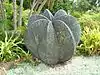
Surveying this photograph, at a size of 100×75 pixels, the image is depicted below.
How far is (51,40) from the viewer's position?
5391 mm

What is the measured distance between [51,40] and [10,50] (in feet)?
3.60

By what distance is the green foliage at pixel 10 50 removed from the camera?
579 cm

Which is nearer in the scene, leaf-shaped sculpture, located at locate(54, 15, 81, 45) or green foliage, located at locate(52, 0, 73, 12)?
leaf-shaped sculpture, located at locate(54, 15, 81, 45)

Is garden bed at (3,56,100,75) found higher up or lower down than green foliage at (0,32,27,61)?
lower down

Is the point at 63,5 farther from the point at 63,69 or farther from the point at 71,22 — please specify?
the point at 63,69

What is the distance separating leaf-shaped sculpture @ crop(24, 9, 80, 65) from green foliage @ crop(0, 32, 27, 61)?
0.41 m

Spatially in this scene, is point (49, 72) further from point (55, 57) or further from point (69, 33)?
point (69, 33)

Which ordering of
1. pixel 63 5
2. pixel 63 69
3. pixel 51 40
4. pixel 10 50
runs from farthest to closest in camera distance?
pixel 63 5 < pixel 10 50 < pixel 63 69 < pixel 51 40

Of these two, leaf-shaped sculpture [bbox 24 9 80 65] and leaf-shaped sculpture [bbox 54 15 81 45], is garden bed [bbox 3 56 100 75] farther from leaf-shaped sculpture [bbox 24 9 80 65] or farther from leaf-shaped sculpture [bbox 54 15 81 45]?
leaf-shaped sculpture [bbox 54 15 81 45]

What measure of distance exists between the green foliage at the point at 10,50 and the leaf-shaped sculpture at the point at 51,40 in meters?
0.41

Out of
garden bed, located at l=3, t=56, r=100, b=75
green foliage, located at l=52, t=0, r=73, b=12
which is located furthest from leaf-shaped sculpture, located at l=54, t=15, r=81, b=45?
green foliage, located at l=52, t=0, r=73, b=12

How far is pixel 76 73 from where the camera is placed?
5.31 m

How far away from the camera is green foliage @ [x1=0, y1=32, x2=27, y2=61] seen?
579 cm

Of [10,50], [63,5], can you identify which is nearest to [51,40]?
[10,50]
